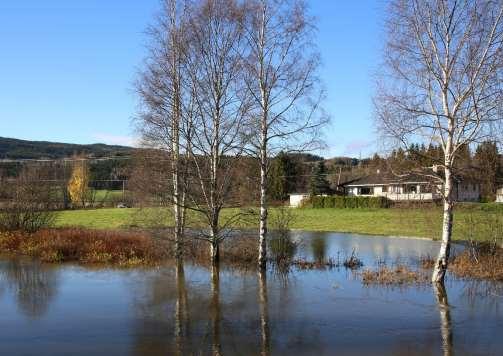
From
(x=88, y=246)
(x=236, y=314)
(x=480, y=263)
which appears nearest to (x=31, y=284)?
(x=88, y=246)

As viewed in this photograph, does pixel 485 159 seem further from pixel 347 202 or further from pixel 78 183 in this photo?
pixel 78 183

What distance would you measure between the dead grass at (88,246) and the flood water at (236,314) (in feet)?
6.95

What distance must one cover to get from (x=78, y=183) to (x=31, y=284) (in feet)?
247

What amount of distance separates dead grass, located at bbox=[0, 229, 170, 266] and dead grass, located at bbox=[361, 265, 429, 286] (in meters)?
8.17

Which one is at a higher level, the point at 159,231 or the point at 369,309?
the point at 159,231

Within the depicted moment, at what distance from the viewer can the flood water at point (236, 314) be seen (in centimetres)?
1009

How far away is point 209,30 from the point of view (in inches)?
717

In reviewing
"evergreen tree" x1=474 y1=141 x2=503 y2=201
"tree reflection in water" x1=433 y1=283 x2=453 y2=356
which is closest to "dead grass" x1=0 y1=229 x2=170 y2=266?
"tree reflection in water" x1=433 y1=283 x2=453 y2=356

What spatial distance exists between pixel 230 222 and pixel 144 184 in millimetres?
3454

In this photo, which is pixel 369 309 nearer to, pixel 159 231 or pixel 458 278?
pixel 458 278

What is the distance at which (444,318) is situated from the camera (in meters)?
12.4

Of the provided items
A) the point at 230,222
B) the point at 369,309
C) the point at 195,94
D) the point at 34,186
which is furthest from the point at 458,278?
the point at 34,186

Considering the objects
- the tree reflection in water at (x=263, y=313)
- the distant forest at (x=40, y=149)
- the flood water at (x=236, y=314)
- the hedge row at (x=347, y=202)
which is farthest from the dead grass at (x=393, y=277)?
the distant forest at (x=40, y=149)

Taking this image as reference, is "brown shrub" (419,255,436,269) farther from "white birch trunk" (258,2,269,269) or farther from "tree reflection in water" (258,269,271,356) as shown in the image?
"white birch trunk" (258,2,269,269)
